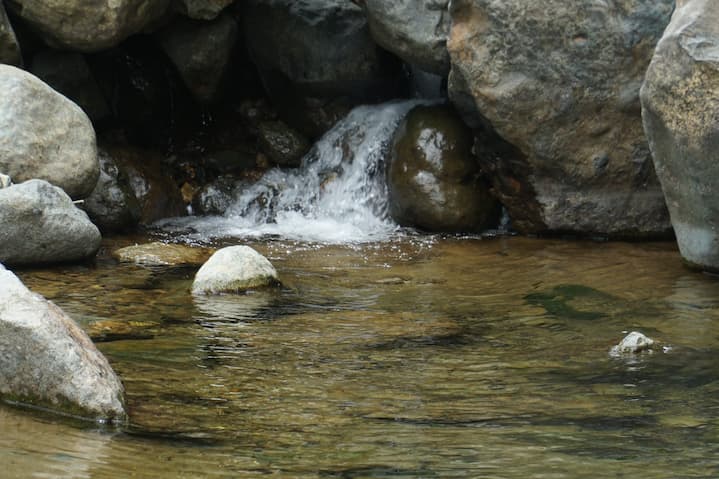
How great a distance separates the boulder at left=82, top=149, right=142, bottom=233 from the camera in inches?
408

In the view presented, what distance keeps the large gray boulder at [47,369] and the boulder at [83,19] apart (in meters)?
5.93

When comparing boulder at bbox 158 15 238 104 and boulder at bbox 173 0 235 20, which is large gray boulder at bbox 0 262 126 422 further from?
boulder at bbox 158 15 238 104

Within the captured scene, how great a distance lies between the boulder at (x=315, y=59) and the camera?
11.9 metres

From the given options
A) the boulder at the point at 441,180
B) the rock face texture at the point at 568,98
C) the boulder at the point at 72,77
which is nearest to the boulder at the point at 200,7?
the boulder at the point at 72,77

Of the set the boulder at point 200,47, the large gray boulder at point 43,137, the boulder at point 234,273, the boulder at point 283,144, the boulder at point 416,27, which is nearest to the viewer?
the boulder at point 234,273

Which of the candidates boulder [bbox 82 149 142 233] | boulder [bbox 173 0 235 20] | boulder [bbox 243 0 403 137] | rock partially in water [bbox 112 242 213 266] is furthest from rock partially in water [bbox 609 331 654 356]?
boulder [bbox 243 0 403 137]

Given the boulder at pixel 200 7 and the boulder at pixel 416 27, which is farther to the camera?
the boulder at pixel 200 7

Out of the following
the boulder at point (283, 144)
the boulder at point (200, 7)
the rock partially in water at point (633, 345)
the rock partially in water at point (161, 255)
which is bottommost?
the rock partially in water at point (161, 255)

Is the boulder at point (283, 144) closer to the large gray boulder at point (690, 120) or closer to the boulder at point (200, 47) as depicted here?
the boulder at point (200, 47)

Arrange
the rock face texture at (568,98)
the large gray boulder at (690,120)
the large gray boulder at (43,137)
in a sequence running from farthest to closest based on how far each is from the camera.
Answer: the rock face texture at (568,98), the large gray boulder at (43,137), the large gray boulder at (690,120)

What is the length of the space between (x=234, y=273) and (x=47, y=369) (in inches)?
128

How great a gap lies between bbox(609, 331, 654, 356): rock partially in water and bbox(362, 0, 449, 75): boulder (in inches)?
194

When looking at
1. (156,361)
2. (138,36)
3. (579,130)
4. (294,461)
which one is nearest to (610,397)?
(294,461)

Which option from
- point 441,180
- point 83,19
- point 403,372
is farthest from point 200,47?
point 403,372
